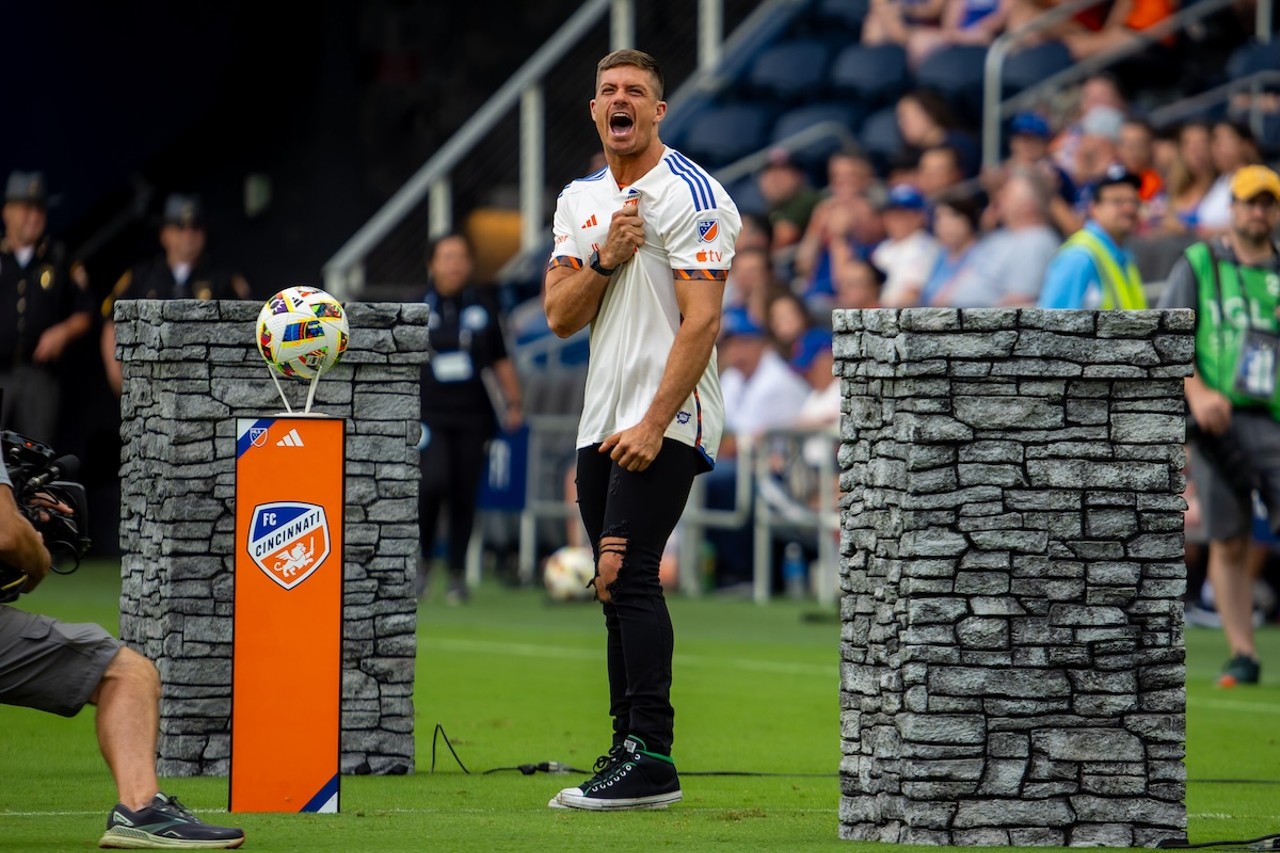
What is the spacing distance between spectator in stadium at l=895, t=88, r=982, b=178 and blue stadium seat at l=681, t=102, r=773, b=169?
254cm

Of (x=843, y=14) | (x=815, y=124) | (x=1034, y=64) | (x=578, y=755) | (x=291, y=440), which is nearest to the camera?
(x=291, y=440)

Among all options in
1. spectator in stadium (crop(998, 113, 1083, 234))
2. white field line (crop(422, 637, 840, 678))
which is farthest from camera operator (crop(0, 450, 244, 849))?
spectator in stadium (crop(998, 113, 1083, 234))

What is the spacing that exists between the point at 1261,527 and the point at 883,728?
744cm

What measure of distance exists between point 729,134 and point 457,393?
7220 mm

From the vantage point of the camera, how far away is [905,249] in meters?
16.7

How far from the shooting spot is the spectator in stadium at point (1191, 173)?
15.0 meters

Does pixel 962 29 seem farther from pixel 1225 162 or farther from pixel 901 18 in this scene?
pixel 1225 162

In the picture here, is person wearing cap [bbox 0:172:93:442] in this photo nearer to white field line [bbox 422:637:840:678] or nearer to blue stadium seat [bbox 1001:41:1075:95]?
white field line [bbox 422:637:840:678]

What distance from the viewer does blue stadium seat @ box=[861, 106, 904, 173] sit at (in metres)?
19.9

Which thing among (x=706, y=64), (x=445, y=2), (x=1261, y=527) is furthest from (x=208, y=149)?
(x=1261, y=527)

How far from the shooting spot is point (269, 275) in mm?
20000

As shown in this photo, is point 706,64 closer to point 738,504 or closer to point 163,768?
point 738,504

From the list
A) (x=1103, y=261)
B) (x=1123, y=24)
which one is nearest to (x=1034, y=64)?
(x=1123, y=24)

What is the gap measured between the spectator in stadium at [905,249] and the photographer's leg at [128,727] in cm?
1111
